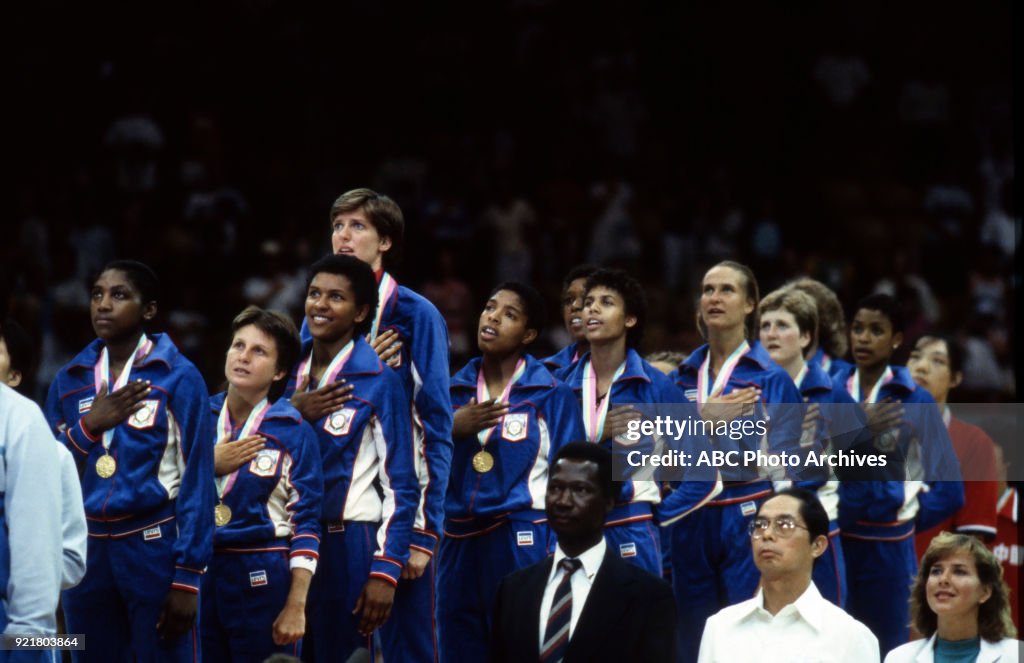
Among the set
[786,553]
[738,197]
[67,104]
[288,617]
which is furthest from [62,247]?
[786,553]

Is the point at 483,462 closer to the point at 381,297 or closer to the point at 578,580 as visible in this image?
the point at 381,297

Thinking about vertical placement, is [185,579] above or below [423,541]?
below

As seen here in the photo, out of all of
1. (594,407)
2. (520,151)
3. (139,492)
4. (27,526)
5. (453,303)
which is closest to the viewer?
(27,526)

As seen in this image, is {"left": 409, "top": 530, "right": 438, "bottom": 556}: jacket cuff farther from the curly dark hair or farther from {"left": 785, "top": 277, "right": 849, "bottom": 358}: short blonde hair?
{"left": 785, "top": 277, "right": 849, "bottom": 358}: short blonde hair

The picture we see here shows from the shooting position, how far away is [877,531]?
7707mm

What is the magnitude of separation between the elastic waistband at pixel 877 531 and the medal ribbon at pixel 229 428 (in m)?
3.07

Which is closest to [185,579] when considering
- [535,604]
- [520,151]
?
[535,604]

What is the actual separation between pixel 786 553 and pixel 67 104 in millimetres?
9239

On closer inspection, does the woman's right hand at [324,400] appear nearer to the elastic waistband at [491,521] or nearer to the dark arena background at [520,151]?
the elastic waistband at [491,521]

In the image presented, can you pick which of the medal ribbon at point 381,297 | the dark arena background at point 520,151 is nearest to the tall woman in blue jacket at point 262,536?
the medal ribbon at point 381,297

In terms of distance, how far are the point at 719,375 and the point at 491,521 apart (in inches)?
52.0

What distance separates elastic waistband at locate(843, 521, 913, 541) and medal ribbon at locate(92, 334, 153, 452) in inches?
139

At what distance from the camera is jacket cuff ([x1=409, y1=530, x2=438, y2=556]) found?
6082 mm

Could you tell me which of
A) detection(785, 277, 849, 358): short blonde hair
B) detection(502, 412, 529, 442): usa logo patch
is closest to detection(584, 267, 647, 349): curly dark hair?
detection(502, 412, 529, 442): usa logo patch
